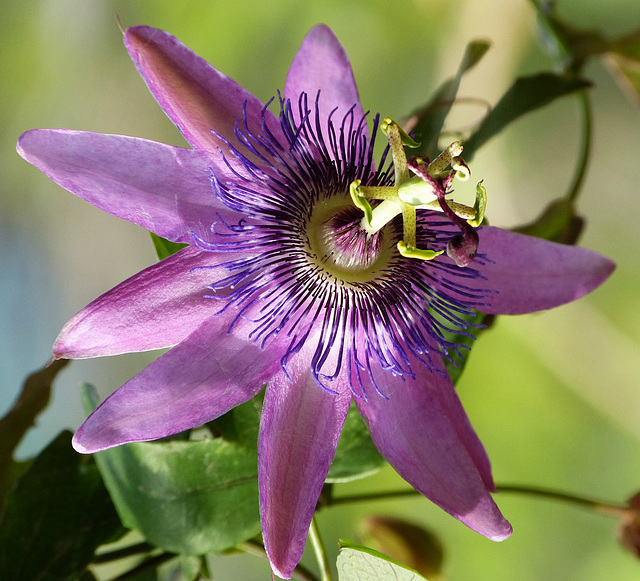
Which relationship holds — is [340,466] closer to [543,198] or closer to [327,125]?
[327,125]

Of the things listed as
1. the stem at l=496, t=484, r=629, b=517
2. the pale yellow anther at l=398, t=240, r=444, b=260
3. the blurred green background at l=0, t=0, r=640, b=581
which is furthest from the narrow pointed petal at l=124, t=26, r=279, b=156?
the blurred green background at l=0, t=0, r=640, b=581

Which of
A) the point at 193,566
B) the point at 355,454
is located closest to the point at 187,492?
the point at 193,566

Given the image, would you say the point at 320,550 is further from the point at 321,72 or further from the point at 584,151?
the point at 584,151

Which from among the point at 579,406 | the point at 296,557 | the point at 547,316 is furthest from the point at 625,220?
the point at 296,557

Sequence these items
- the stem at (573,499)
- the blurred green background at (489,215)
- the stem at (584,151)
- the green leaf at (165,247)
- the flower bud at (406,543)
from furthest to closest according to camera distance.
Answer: the blurred green background at (489,215) < the flower bud at (406,543) < the stem at (584,151) < the stem at (573,499) < the green leaf at (165,247)

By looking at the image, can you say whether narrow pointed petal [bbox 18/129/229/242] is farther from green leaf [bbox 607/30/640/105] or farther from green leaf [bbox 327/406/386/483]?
green leaf [bbox 607/30/640/105]

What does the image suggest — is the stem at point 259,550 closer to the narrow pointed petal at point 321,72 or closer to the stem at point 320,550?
the stem at point 320,550

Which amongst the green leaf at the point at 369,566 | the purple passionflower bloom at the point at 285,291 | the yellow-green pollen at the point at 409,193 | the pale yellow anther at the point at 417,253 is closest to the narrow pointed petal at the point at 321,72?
the purple passionflower bloom at the point at 285,291
